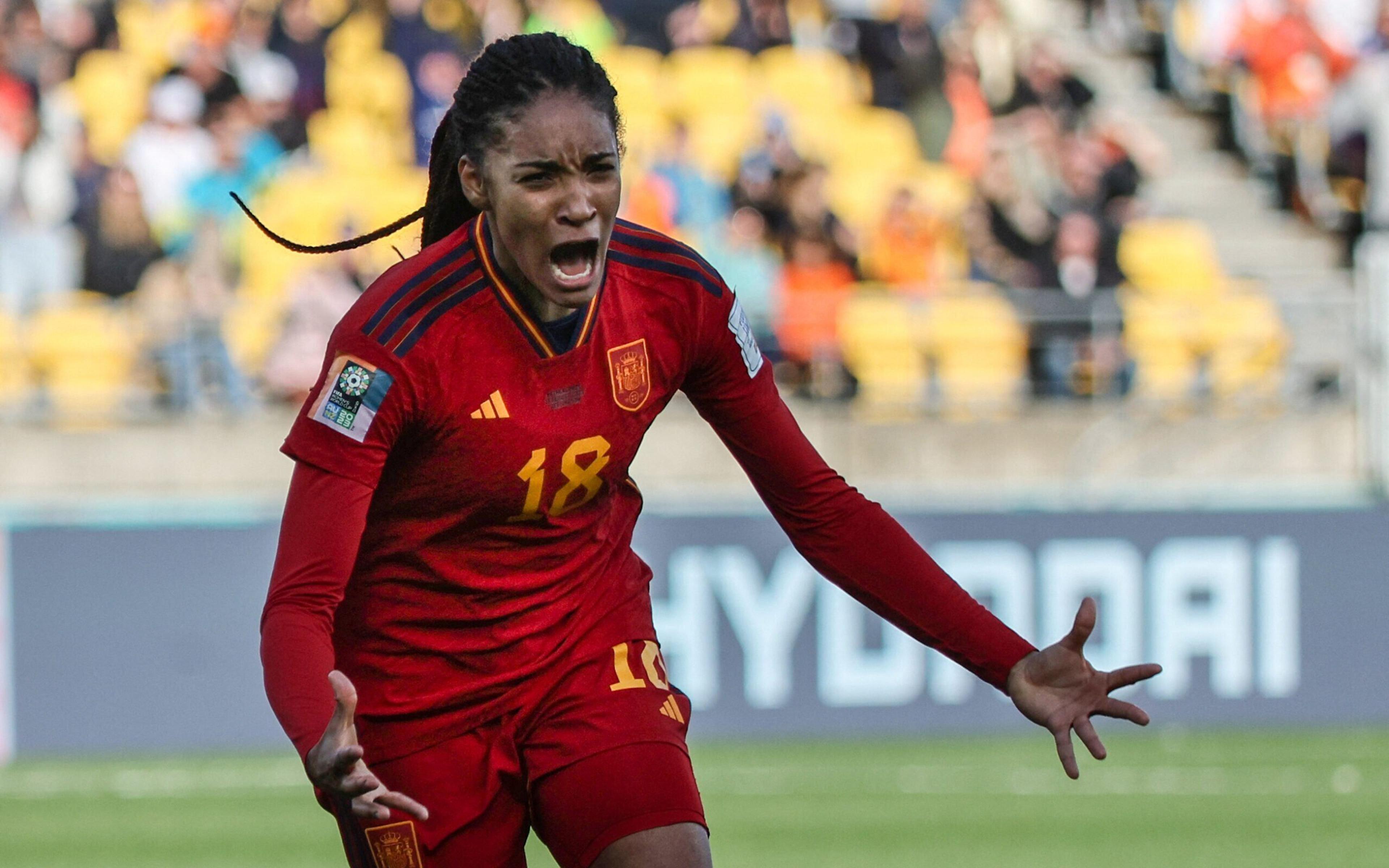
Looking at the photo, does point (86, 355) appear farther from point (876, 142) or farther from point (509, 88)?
point (509, 88)

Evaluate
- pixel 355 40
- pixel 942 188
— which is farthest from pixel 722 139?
pixel 355 40

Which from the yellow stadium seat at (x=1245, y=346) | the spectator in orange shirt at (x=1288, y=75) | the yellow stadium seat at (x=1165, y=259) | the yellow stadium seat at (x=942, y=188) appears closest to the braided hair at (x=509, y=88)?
the yellow stadium seat at (x=1245, y=346)

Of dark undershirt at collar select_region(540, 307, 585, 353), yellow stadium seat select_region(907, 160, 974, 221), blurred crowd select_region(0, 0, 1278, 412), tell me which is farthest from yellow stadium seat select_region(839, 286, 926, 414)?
dark undershirt at collar select_region(540, 307, 585, 353)

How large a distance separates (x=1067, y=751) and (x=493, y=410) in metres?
1.19

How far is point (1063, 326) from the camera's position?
11.9 metres

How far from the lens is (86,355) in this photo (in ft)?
37.0

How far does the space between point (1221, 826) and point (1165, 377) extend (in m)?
3.89

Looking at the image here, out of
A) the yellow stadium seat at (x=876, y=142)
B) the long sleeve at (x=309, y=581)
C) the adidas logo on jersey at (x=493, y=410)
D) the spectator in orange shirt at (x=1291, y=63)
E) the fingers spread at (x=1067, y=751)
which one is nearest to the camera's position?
the long sleeve at (x=309, y=581)

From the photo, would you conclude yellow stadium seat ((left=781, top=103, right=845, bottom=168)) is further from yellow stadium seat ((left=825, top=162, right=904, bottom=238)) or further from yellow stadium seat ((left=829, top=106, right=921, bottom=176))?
yellow stadium seat ((left=825, top=162, right=904, bottom=238))

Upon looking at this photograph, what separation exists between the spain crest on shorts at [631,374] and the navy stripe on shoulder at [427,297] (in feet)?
0.94

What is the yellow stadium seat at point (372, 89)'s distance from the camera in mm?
13305

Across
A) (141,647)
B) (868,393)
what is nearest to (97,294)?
(141,647)

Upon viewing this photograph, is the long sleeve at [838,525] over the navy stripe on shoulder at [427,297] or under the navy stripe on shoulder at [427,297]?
under

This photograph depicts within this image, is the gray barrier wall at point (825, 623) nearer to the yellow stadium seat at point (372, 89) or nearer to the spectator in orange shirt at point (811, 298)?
the spectator in orange shirt at point (811, 298)
